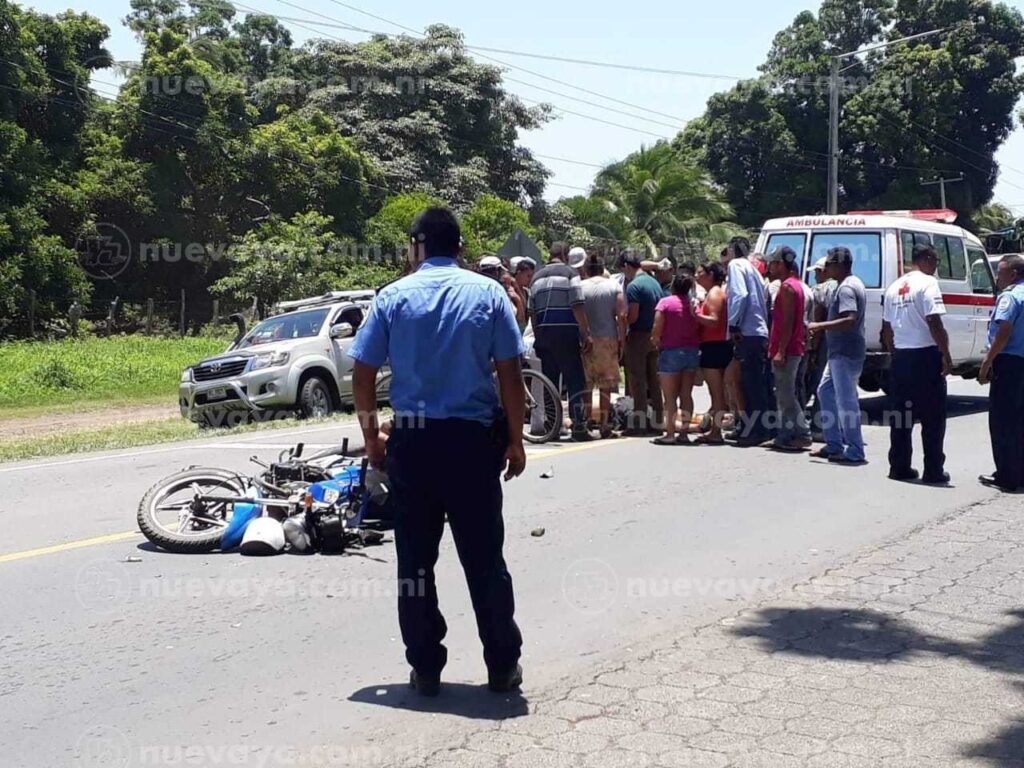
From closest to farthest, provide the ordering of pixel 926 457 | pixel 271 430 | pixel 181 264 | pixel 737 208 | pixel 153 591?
pixel 153 591, pixel 926 457, pixel 271 430, pixel 181 264, pixel 737 208

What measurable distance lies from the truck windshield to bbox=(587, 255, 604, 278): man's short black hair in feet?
16.9

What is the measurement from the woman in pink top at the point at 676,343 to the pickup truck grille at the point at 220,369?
6113mm

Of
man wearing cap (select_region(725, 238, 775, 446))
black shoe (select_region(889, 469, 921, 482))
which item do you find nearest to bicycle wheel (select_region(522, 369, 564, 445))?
man wearing cap (select_region(725, 238, 775, 446))

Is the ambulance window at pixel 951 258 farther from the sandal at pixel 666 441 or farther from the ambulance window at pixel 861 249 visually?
the sandal at pixel 666 441

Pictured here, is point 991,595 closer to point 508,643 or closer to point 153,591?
point 508,643

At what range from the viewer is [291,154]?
3703cm

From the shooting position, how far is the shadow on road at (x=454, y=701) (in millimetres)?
4891

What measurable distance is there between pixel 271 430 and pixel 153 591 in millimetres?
7895

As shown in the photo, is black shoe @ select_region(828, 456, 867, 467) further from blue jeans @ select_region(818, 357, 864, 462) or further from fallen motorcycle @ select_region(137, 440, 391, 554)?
fallen motorcycle @ select_region(137, 440, 391, 554)

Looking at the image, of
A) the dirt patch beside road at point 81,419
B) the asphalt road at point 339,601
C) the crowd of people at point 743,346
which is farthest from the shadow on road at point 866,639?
the dirt patch beside road at point 81,419

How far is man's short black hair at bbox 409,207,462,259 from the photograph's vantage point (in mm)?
4969

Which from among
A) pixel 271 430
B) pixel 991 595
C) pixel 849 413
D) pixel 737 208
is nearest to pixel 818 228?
pixel 849 413

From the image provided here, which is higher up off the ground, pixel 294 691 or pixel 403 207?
pixel 403 207

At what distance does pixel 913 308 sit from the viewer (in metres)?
9.70
